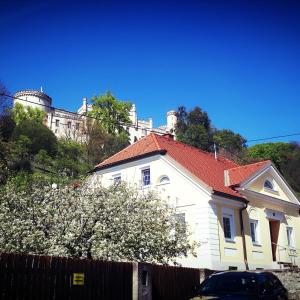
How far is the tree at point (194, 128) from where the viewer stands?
69.8 meters

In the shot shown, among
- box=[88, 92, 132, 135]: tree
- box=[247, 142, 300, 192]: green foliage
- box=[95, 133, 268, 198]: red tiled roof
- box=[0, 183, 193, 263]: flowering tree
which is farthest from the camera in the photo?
box=[88, 92, 132, 135]: tree

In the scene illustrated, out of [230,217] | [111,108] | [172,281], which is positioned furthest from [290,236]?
[111,108]

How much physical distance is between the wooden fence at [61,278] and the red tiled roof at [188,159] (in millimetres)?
11600

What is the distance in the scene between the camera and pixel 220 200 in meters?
24.6

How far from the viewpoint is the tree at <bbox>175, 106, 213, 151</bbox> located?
229 ft

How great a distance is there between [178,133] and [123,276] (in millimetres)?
59975

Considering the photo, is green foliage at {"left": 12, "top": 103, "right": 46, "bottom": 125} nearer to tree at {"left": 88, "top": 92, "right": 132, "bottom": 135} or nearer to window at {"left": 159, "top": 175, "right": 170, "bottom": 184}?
tree at {"left": 88, "top": 92, "right": 132, "bottom": 135}

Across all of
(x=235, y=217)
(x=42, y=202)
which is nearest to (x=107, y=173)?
(x=235, y=217)

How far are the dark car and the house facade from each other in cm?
962

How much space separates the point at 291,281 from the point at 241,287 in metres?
10.1

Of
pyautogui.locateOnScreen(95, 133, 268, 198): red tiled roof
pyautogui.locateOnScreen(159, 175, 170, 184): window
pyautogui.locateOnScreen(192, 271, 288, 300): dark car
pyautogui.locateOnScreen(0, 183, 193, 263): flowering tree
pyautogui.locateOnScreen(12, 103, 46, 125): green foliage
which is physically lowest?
pyautogui.locateOnScreen(192, 271, 288, 300): dark car

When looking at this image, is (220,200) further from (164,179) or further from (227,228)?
(164,179)

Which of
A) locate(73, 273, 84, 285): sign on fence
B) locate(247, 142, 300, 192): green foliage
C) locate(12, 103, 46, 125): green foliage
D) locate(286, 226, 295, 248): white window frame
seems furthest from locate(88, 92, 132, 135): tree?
locate(73, 273, 84, 285): sign on fence

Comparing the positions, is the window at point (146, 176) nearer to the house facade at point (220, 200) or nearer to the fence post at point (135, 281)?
the house facade at point (220, 200)
